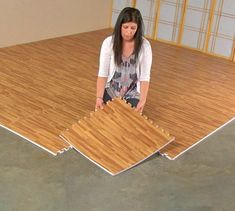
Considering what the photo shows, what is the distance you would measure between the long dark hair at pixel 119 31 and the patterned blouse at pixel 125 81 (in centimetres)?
5

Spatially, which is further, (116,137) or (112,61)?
(112,61)

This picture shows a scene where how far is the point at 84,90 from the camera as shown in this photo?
325 cm

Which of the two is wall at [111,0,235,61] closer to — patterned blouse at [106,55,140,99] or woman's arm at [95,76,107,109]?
patterned blouse at [106,55,140,99]

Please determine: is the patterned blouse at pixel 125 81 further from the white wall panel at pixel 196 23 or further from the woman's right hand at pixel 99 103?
the white wall panel at pixel 196 23

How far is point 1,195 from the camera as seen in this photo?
191cm

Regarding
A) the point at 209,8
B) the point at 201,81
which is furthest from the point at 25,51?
the point at 209,8

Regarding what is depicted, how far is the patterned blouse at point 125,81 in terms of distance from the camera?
A: 2545mm

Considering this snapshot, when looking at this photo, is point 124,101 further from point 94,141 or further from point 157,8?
point 157,8

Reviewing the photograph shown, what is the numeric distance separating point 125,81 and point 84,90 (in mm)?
722

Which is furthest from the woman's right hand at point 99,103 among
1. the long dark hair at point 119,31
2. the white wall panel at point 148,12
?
the white wall panel at point 148,12

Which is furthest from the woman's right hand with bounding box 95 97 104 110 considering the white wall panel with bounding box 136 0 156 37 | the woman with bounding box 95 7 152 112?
the white wall panel with bounding box 136 0 156 37

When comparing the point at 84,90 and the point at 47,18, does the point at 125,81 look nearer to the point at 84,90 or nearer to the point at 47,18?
the point at 84,90

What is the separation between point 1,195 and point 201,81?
2.36m

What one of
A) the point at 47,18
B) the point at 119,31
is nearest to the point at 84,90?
the point at 119,31
